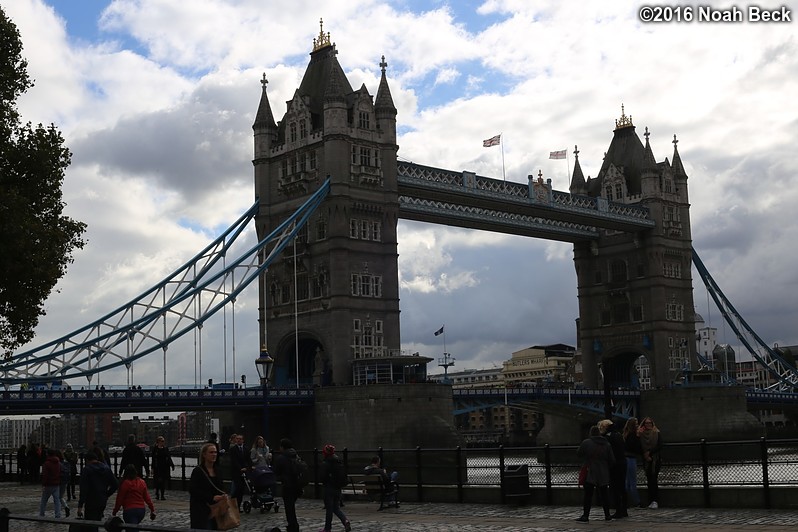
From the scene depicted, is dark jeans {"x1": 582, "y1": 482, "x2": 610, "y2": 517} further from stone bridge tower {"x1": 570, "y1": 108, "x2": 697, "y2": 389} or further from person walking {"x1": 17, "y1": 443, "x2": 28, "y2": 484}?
stone bridge tower {"x1": 570, "y1": 108, "x2": 697, "y2": 389}

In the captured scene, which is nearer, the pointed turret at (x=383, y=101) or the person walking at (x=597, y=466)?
the person walking at (x=597, y=466)

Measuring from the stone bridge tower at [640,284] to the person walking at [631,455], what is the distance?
274 feet

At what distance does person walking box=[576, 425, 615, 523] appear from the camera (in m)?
22.7

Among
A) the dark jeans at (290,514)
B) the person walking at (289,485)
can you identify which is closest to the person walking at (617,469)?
the person walking at (289,485)

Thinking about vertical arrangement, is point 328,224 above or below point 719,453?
above

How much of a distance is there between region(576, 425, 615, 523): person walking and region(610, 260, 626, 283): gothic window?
89.2 metres

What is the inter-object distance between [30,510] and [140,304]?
164 ft

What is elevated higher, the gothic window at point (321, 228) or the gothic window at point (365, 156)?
the gothic window at point (365, 156)

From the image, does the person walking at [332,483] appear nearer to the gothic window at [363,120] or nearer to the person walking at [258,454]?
the person walking at [258,454]

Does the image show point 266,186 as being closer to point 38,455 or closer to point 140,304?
point 140,304

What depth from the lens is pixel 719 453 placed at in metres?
89.4

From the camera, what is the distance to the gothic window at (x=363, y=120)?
83188 millimetres

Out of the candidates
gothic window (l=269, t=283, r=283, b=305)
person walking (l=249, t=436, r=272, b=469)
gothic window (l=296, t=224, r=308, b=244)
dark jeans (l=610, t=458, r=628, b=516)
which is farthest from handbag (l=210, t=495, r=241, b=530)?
gothic window (l=269, t=283, r=283, b=305)

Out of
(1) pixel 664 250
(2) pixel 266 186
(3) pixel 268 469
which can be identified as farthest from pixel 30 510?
(1) pixel 664 250
